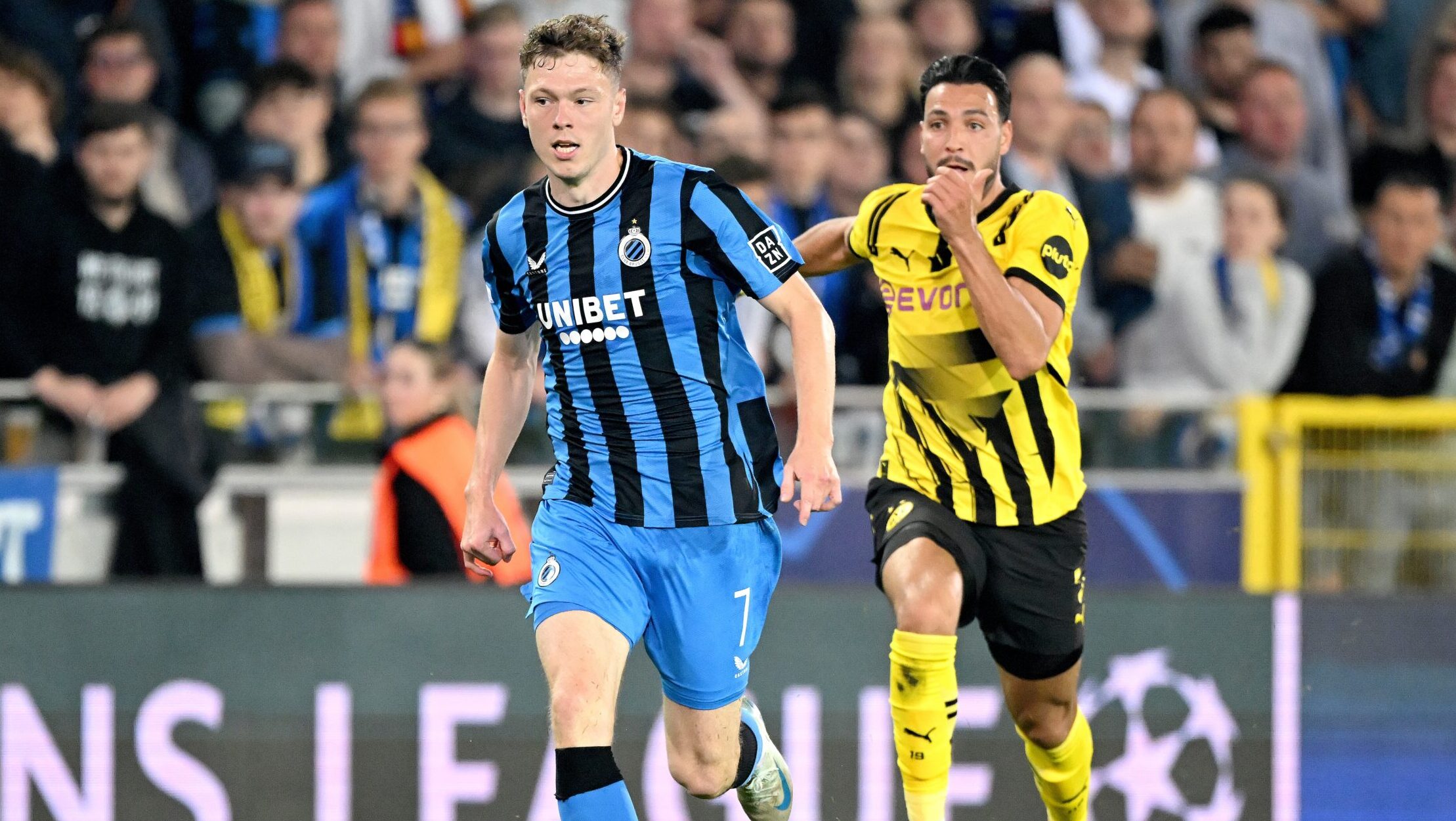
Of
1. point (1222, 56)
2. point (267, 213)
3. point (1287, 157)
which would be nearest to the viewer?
point (267, 213)

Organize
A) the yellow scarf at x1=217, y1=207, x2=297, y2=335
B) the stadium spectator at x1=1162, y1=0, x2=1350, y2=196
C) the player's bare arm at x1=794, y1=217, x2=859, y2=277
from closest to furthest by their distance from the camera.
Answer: the player's bare arm at x1=794, y1=217, x2=859, y2=277 < the yellow scarf at x1=217, y1=207, x2=297, y2=335 < the stadium spectator at x1=1162, y1=0, x2=1350, y2=196

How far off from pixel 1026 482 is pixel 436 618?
86.1 inches

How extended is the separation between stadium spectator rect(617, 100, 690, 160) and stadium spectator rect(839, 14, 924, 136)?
1.04m

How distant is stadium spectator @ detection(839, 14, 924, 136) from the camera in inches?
359

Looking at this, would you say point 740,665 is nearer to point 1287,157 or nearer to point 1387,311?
point 1387,311

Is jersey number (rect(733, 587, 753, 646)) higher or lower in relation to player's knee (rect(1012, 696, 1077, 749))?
higher

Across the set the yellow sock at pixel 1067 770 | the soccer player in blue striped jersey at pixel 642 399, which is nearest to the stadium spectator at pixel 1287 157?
the yellow sock at pixel 1067 770

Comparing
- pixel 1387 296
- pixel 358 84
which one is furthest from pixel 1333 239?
pixel 358 84

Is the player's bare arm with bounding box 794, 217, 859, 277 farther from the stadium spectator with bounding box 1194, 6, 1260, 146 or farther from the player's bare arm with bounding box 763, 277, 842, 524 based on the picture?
the stadium spectator with bounding box 1194, 6, 1260, 146

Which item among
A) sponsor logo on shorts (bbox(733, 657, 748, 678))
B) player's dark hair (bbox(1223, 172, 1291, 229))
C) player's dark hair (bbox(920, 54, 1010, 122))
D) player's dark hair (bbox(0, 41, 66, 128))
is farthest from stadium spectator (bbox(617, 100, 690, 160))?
sponsor logo on shorts (bbox(733, 657, 748, 678))

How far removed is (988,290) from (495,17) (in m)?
4.54

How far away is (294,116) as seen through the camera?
27.7 ft

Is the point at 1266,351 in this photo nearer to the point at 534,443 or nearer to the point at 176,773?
the point at 534,443

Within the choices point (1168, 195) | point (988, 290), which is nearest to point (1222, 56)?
point (1168, 195)
